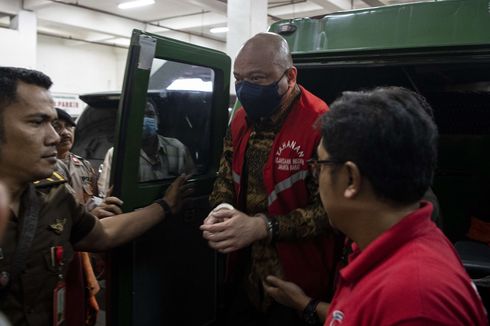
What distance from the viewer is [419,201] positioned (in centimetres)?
118

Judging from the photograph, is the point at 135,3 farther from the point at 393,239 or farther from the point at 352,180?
the point at 393,239

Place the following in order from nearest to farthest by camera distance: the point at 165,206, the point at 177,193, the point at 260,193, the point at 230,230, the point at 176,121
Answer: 1. the point at 230,230
2. the point at 260,193
3. the point at 165,206
4. the point at 177,193
5. the point at 176,121

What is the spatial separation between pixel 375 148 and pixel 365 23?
1515 millimetres

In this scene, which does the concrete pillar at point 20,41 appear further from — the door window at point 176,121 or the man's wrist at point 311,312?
the man's wrist at point 311,312

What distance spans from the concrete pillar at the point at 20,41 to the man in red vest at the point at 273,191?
1018 centimetres

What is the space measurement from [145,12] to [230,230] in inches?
461

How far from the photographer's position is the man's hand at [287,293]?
6.47 ft

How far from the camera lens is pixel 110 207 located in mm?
2143

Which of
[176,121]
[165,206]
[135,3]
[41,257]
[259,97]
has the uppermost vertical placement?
[135,3]

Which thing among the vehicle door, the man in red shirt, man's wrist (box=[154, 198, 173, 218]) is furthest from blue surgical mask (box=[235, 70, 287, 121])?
the man in red shirt

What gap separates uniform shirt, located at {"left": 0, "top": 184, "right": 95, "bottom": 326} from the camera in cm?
169

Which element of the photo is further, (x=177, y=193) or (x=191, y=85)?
(x=191, y=85)

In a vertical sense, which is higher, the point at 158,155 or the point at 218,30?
the point at 218,30

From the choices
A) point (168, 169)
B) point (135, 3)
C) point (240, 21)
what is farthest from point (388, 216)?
point (135, 3)
